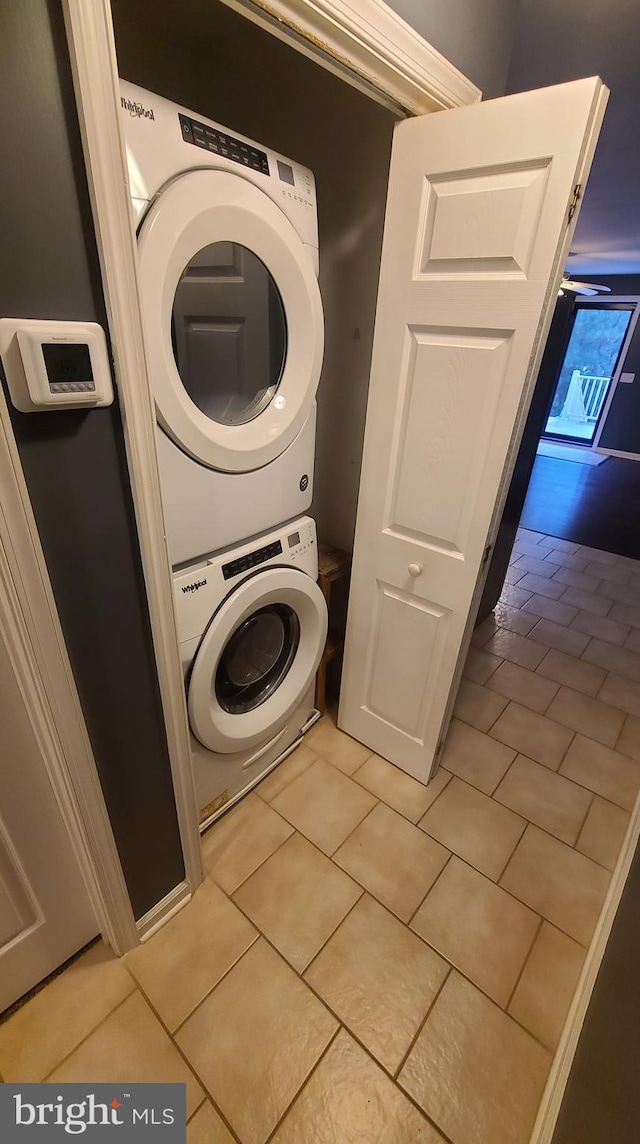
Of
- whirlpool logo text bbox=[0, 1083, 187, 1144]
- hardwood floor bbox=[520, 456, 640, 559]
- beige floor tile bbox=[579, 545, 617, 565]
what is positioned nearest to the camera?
whirlpool logo text bbox=[0, 1083, 187, 1144]

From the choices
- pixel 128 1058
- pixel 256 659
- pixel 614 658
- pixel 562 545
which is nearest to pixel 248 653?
pixel 256 659

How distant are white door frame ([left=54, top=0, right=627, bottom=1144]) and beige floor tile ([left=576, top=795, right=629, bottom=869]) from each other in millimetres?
241

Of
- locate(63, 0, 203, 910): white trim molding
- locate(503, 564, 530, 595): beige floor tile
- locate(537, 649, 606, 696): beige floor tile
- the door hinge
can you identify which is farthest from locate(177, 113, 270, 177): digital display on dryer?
locate(503, 564, 530, 595): beige floor tile

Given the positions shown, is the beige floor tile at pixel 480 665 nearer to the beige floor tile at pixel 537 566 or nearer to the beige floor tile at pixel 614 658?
the beige floor tile at pixel 614 658

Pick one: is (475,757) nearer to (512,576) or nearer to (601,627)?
(601,627)

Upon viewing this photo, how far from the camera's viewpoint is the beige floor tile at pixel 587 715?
194 centimetres

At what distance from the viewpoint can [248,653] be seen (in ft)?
4.88

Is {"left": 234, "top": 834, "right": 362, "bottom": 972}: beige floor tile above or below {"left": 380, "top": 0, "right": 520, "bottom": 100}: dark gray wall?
below

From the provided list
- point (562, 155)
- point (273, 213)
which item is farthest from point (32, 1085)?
point (562, 155)

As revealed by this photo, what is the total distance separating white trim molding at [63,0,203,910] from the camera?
1.86 feet

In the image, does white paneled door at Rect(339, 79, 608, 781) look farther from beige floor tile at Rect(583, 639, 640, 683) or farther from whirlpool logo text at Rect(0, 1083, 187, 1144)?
beige floor tile at Rect(583, 639, 640, 683)

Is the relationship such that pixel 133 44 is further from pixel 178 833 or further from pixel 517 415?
pixel 178 833

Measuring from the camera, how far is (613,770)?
179cm

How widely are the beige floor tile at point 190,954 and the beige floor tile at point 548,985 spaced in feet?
2.21
